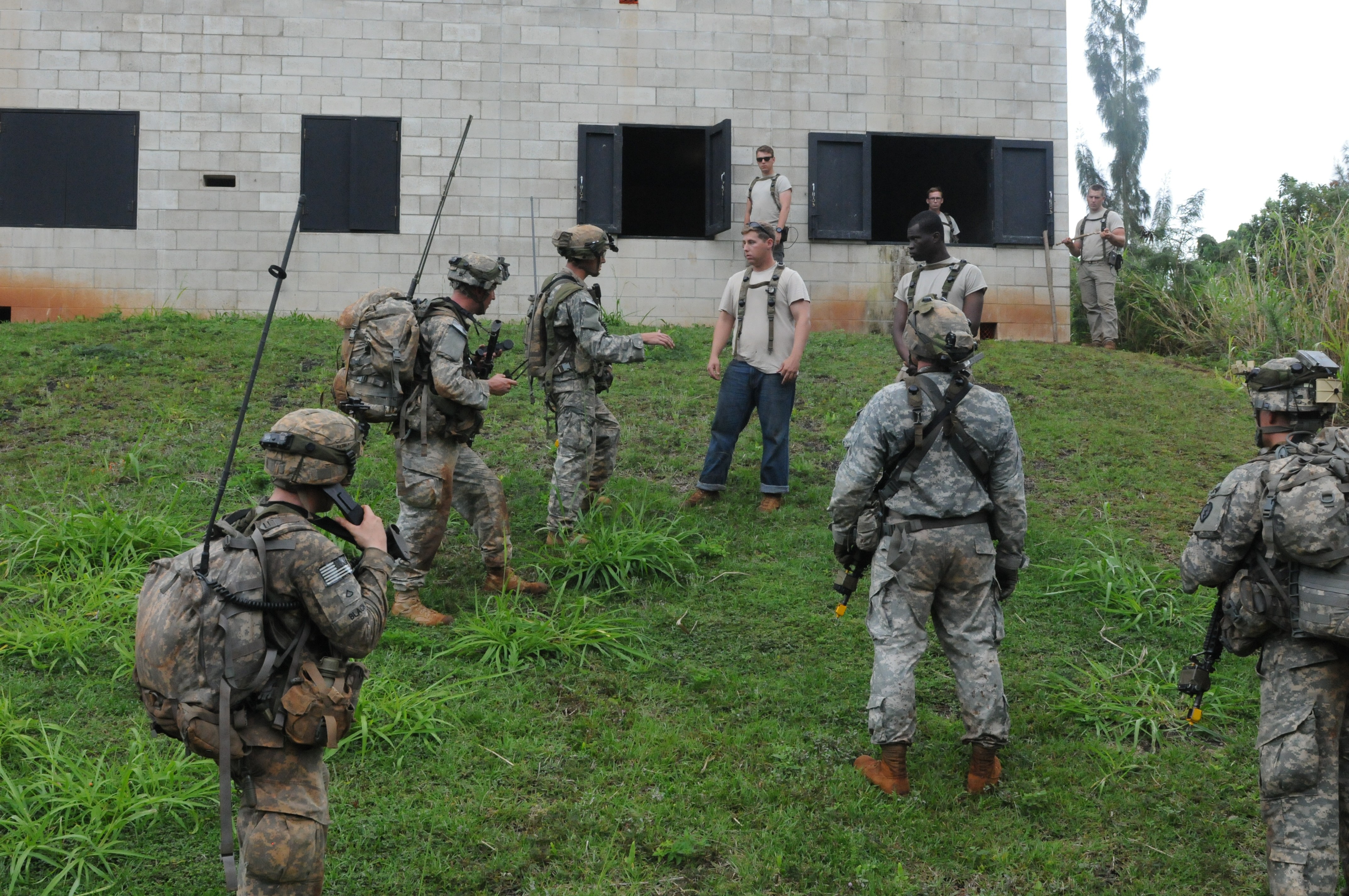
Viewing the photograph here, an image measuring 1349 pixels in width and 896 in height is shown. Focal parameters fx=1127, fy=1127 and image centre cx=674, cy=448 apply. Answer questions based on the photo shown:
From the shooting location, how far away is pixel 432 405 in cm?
589

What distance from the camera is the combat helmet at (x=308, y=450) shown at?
3320 mm

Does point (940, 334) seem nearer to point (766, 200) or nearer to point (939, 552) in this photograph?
point (939, 552)

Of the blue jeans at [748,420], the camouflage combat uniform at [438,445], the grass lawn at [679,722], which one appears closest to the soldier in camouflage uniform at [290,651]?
the grass lawn at [679,722]

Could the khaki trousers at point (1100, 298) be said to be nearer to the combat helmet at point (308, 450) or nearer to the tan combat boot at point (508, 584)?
the tan combat boot at point (508, 584)

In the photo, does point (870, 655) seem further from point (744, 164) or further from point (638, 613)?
point (744, 164)

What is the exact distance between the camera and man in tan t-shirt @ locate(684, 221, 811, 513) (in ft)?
24.1

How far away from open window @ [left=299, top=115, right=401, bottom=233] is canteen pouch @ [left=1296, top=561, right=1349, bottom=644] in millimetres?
11275

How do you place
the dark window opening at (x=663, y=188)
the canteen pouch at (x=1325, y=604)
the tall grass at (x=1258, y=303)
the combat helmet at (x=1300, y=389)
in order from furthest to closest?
the dark window opening at (x=663, y=188), the tall grass at (x=1258, y=303), the combat helmet at (x=1300, y=389), the canteen pouch at (x=1325, y=604)

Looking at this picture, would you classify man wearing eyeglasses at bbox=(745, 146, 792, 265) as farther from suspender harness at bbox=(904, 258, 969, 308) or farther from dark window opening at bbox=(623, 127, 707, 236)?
suspender harness at bbox=(904, 258, 969, 308)

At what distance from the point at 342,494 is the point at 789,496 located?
4847 millimetres

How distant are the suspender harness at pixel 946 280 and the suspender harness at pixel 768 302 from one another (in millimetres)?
→ 896

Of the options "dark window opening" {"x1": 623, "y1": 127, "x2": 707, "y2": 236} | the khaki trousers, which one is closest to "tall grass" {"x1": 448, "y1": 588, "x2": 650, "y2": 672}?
the khaki trousers

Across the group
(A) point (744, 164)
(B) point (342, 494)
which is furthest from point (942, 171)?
(B) point (342, 494)

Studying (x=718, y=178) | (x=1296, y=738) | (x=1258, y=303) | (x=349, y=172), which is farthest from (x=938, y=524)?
(x=349, y=172)
